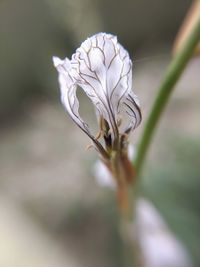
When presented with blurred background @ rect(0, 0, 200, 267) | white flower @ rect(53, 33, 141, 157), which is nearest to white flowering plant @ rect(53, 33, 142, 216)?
white flower @ rect(53, 33, 141, 157)

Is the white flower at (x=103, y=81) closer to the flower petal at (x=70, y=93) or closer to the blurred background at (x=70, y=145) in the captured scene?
the flower petal at (x=70, y=93)

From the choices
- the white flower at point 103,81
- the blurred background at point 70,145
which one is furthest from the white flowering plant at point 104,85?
the blurred background at point 70,145

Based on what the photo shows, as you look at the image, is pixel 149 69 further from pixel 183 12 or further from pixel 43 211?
pixel 43 211

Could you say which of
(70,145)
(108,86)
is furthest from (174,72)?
(70,145)

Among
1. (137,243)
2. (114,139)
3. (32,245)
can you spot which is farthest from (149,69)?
(114,139)

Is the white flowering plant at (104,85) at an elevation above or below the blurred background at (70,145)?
below
